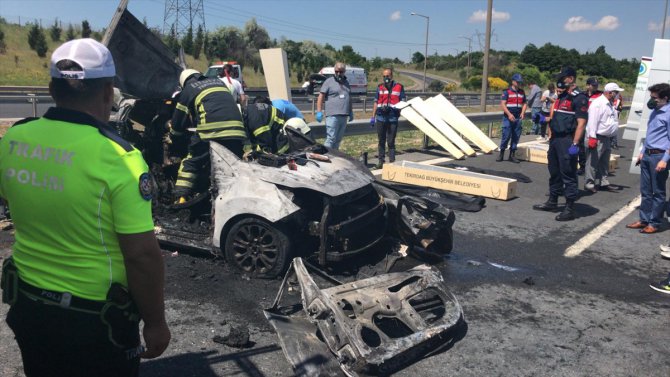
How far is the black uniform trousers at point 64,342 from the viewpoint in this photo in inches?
74.1

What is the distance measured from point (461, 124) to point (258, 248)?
916 centimetres

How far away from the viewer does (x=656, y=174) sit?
22.5 feet

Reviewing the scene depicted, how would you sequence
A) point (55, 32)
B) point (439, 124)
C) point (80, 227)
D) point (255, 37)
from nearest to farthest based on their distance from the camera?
point (80, 227)
point (439, 124)
point (55, 32)
point (255, 37)

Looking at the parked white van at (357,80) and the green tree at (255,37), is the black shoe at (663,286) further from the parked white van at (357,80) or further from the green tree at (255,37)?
the green tree at (255,37)

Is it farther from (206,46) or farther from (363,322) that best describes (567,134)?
(206,46)

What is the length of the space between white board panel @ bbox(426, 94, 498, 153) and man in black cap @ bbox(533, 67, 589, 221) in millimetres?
4801

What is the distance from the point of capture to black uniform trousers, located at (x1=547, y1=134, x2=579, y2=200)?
7.68 metres

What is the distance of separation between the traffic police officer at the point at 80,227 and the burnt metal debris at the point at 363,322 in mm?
1673

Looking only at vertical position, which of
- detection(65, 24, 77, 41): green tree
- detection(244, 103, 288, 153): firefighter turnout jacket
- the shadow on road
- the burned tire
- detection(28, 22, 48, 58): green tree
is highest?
detection(65, 24, 77, 41): green tree

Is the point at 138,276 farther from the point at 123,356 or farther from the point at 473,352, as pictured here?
the point at 473,352

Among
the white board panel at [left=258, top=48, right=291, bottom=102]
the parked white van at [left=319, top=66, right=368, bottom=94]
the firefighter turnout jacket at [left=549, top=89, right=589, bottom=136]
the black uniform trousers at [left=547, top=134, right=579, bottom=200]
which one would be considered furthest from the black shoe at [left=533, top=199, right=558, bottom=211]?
the parked white van at [left=319, top=66, right=368, bottom=94]

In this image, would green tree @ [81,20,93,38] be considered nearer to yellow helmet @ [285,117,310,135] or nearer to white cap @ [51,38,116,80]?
yellow helmet @ [285,117,310,135]

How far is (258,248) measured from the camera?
4906 millimetres

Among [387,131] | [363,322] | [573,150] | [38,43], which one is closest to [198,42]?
[38,43]
